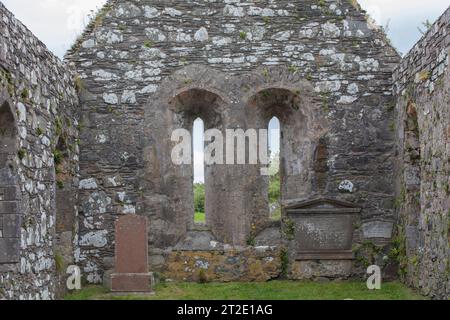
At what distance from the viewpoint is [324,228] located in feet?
34.7

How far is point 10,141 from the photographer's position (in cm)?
738

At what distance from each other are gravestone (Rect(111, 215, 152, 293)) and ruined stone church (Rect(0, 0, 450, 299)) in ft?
2.73

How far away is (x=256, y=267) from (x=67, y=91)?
12.7 ft

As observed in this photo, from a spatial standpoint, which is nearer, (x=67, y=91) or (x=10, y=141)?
(x=10, y=141)

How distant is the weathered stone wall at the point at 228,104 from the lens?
35.1ft

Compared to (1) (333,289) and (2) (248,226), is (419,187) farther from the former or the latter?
(2) (248,226)

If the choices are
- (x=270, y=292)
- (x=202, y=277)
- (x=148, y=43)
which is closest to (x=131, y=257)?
(x=202, y=277)

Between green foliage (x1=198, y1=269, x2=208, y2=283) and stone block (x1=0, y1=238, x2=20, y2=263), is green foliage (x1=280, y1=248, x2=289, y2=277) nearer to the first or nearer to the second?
green foliage (x1=198, y1=269, x2=208, y2=283)

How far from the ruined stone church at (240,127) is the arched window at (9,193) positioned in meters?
2.68

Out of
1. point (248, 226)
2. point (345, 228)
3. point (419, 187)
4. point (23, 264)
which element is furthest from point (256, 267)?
point (23, 264)

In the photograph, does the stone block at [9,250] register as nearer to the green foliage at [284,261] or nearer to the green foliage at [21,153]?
the green foliage at [21,153]

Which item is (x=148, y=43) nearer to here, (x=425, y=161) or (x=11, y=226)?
(x=11, y=226)

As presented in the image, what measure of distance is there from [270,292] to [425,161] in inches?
110

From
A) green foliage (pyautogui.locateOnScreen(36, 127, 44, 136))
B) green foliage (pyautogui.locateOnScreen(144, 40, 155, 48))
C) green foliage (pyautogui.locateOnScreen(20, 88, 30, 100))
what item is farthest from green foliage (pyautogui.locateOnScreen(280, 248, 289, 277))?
green foliage (pyautogui.locateOnScreen(20, 88, 30, 100))
